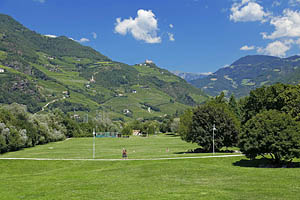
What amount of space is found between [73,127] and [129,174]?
14114cm

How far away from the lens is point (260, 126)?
151ft

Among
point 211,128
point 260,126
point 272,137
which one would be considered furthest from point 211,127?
point 272,137

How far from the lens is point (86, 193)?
27.4 m

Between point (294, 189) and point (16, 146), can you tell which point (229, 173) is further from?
point (16, 146)

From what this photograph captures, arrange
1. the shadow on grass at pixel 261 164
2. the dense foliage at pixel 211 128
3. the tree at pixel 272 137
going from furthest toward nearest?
the dense foliage at pixel 211 128
the shadow on grass at pixel 261 164
the tree at pixel 272 137

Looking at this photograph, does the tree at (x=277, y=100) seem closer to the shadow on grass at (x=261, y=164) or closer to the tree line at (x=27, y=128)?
the shadow on grass at (x=261, y=164)

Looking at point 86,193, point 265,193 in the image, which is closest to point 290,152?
point 265,193

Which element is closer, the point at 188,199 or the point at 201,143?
the point at 188,199

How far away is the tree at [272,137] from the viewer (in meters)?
42.8

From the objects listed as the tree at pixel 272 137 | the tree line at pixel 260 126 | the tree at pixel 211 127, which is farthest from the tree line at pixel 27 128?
the tree at pixel 272 137

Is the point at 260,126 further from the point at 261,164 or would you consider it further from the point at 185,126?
the point at 185,126

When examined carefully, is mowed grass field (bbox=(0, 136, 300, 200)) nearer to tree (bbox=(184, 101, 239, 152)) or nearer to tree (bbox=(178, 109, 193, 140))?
tree (bbox=(184, 101, 239, 152))

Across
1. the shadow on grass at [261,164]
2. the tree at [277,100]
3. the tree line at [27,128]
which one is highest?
the tree at [277,100]

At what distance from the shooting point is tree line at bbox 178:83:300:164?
4362 cm
